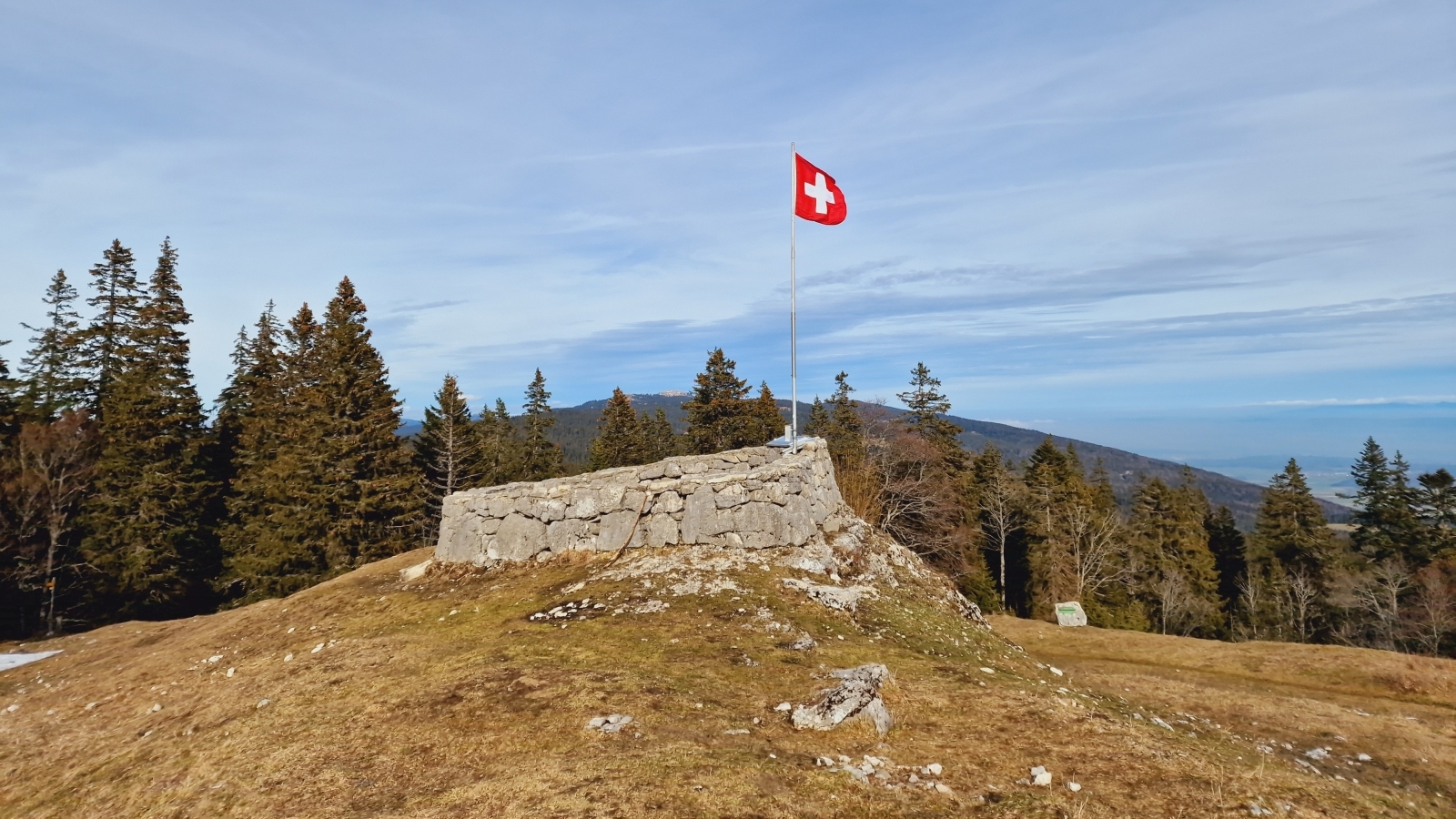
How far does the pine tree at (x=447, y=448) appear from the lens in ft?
125

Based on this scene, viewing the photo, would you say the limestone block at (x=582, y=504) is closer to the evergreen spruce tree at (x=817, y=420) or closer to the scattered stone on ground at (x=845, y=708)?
the scattered stone on ground at (x=845, y=708)

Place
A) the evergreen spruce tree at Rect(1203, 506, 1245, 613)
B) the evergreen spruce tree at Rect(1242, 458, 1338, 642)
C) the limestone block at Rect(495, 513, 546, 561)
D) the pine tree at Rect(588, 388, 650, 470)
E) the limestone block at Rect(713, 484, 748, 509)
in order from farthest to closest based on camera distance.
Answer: the evergreen spruce tree at Rect(1203, 506, 1245, 613)
the pine tree at Rect(588, 388, 650, 470)
the evergreen spruce tree at Rect(1242, 458, 1338, 642)
the limestone block at Rect(495, 513, 546, 561)
the limestone block at Rect(713, 484, 748, 509)

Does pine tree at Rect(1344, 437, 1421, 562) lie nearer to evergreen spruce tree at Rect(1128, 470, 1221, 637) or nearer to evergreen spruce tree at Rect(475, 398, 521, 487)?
evergreen spruce tree at Rect(1128, 470, 1221, 637)

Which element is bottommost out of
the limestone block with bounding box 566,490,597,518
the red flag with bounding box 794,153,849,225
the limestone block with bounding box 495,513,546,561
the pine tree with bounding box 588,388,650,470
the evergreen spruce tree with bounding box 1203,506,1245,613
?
the evergreen spruce tree with bounding box 1203,506,1245,613

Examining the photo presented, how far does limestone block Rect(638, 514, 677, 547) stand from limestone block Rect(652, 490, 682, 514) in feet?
0.45

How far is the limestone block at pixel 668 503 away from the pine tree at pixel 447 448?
24.2 meters

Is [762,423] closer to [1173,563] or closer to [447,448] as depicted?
[447,448]

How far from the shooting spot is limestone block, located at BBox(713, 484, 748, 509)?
1638 cm

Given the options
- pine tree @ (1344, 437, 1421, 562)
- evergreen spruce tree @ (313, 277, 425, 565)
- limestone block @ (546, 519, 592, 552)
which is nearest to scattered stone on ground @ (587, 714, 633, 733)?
limestone block @ (546, 519, 592, 552)

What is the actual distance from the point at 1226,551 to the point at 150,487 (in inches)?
2935

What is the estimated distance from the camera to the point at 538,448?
50594 millimetres

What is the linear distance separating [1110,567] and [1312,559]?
17.1 m

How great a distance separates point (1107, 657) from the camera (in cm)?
2134

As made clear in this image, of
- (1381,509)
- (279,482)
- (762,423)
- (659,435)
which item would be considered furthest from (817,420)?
(1381,509)
